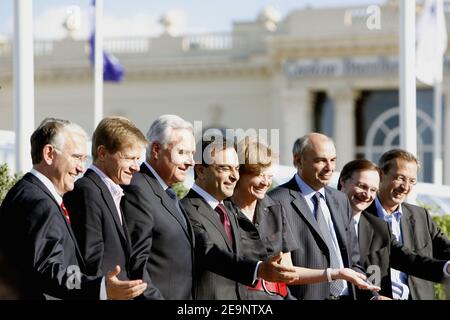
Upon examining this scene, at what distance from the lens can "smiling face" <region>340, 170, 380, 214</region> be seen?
8172mm

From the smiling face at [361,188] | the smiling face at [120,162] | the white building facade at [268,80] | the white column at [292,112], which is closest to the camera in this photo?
the smiling face at [120,162]

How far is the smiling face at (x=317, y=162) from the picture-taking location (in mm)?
7824

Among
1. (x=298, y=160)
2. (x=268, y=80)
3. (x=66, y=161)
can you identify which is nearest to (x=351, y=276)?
(x=298, y=160)

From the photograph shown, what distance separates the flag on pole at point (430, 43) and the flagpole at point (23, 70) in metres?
8.78

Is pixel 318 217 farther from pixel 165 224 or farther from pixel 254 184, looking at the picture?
pixel 165 224

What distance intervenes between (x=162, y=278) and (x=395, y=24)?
1775 inches

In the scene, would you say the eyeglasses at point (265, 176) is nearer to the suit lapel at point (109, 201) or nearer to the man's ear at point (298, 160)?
the man's ear at point (298, 160)

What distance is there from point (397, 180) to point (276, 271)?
2.19 m

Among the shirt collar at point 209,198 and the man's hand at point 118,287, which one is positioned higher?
the shirt collar at point 209,198

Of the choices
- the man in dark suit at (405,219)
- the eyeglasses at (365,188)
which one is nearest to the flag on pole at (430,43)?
the man in dark suit at (405,219)

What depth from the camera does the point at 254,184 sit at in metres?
7.24

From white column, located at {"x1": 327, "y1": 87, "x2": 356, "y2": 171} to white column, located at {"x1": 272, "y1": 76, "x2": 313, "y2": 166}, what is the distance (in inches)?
49.3

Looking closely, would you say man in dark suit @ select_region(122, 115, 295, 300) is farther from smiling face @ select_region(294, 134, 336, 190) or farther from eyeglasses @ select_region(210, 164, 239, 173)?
smiling face @ select_region(294, 134, 336, 190)

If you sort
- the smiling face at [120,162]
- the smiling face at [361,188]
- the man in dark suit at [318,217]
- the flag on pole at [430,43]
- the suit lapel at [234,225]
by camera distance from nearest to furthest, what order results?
the smiling face at [120,162] → the suit lapel at [234,225] → the man in dark suit at [318,217] → the smiling face at [361,188] → the flag on pole at [430,43]
